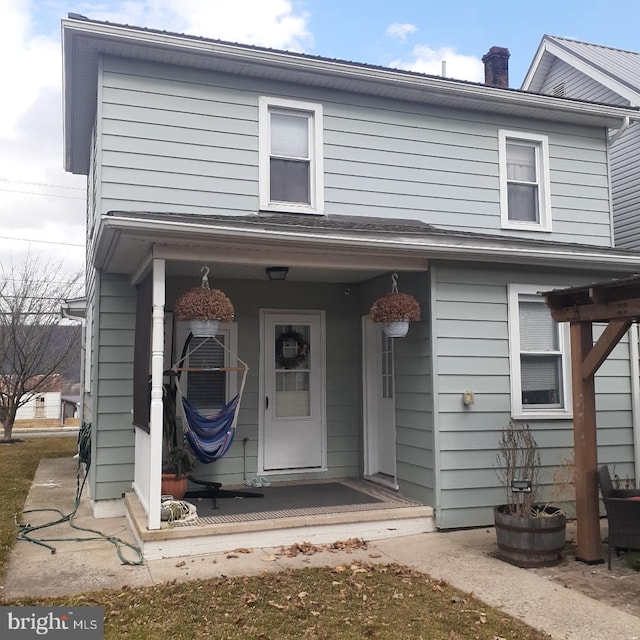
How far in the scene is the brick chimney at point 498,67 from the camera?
10.4 m

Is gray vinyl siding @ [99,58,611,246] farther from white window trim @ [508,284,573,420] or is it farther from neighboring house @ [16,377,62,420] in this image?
neighboring house @ [16,377,62,420]

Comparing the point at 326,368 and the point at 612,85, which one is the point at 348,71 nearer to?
the point at 326,368

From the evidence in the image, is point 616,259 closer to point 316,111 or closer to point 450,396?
point 450,396

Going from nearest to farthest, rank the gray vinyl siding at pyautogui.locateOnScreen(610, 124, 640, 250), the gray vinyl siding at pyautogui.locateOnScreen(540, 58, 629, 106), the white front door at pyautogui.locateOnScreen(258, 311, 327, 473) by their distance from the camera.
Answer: the white front door at pyautogui.locateOnScreen(258, 311, 327, 473), the gray vinyl siding at pyautogui.locateOnScreen(610, 124, 640, 250), the gray vinyl siding at pyautogui.locateOnScreen(540, 58, 629, 106)

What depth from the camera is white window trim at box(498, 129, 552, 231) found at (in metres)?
8.01

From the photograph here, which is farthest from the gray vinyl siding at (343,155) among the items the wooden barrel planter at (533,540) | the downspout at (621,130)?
the wooden barrel planter at (533,540)

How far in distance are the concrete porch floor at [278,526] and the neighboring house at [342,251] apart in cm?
19

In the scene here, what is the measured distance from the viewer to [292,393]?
758 cm

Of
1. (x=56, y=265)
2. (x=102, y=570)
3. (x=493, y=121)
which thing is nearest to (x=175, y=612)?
(x=102, y=570)

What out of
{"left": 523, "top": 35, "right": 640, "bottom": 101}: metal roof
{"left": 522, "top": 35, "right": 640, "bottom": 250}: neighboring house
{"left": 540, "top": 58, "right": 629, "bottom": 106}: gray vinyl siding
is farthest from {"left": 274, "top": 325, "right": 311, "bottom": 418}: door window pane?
{"left": 540, "top": 58, "right": 629, "bottom": 106}: gray vinyl siding

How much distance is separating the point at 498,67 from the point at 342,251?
20.7ft

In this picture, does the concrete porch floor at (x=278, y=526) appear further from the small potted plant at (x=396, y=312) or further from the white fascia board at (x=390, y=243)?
the white fascia board at (x=390, y=243)

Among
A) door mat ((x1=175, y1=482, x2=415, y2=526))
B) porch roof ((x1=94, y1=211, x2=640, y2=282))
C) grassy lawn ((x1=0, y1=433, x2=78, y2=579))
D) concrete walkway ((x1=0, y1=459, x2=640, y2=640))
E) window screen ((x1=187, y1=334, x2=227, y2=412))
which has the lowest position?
concrete walkway ((x1=0, y1=459, x2=640, y2=640))

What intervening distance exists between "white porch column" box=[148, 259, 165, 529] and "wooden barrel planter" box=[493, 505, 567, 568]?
9.16ft
